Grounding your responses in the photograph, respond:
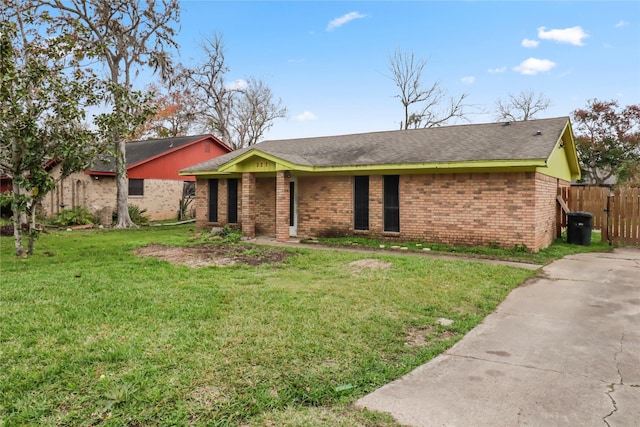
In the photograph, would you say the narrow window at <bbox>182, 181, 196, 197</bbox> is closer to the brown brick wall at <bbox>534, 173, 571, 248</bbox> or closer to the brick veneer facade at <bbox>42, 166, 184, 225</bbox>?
the brick veneer facade at <bbox>42, 166, 184, 225</bbox>

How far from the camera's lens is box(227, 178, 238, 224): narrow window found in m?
15.1

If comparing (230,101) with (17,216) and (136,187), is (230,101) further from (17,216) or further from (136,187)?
(17,216)

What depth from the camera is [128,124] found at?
34.6 ft

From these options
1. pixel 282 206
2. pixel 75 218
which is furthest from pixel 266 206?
pixel 75 218

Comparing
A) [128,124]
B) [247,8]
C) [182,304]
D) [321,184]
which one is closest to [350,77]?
[247,8]

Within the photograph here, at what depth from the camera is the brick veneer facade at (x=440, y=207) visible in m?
10.3

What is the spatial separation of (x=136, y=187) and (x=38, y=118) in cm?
1348

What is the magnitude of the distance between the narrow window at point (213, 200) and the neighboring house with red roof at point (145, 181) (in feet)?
19.9

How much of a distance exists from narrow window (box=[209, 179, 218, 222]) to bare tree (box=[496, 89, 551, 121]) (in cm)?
3061

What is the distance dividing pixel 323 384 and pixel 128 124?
31.7ft

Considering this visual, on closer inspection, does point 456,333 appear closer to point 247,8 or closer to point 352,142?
point 352,142

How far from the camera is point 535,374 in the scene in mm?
3477

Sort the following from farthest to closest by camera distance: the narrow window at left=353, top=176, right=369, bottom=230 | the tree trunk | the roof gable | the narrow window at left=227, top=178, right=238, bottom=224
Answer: the roof gable < the narrow window at left=227, top=178, right=238, bottom=224 < the narrow window at left=353, top=176, right=369, bottom=230 < the tree trunk

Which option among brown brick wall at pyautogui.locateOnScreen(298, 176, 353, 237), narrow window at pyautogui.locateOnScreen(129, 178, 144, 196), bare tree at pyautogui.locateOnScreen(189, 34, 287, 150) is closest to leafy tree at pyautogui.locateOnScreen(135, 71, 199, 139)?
bare tree at pyautogui.locateOnScreen(189, 34, 287, 150)
